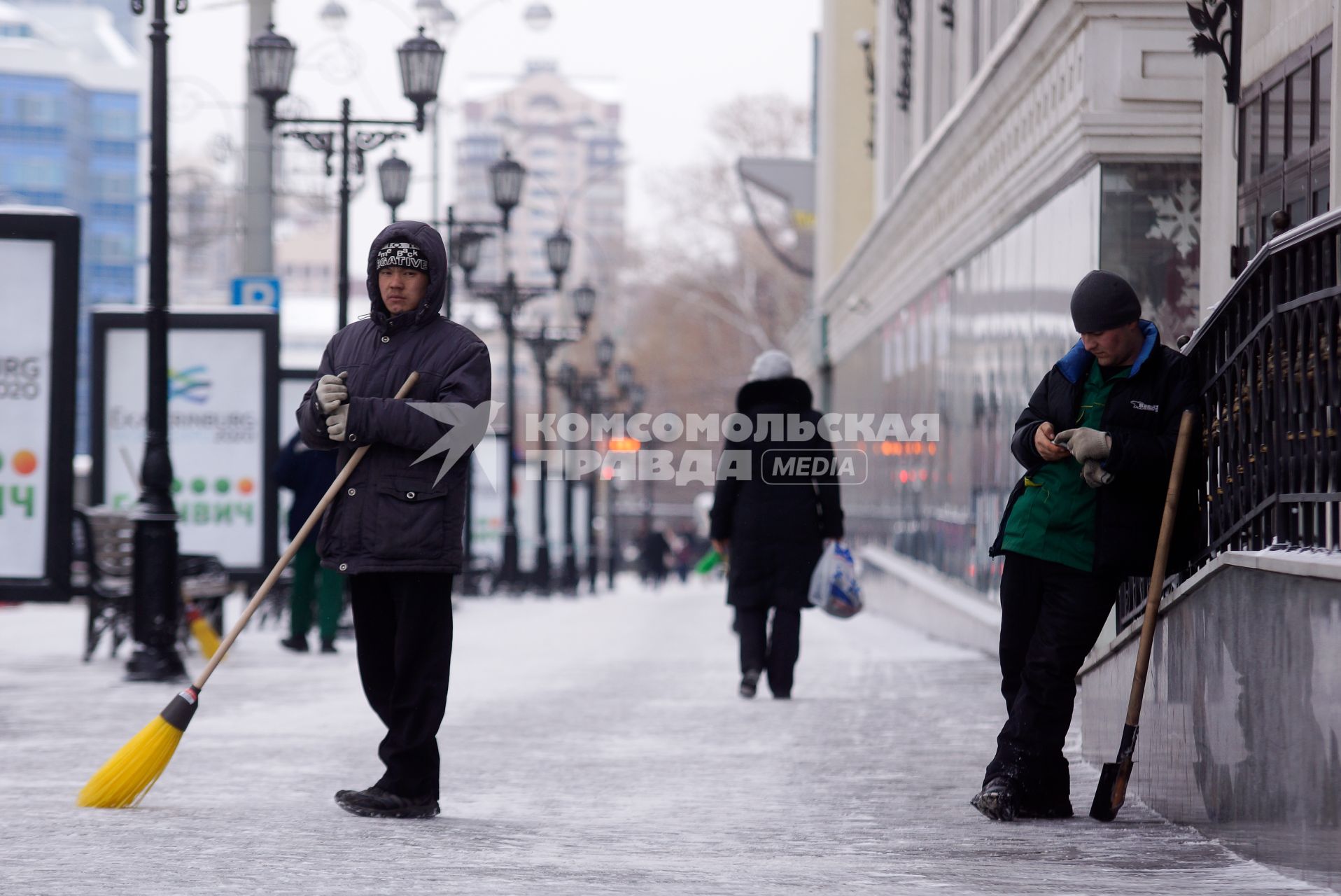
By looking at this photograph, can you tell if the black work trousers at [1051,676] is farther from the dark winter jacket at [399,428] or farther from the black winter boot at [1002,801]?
the dark winter jacket at [399,428]

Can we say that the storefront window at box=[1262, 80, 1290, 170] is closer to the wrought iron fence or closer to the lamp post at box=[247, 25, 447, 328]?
the wrought iron fence

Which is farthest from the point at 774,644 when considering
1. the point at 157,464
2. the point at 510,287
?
the point at 510,287

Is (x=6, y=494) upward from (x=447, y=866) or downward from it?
upward

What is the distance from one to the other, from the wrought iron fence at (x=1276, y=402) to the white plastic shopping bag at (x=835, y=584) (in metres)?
4.94

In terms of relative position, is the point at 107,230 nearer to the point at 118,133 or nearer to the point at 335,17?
the point at 118,133

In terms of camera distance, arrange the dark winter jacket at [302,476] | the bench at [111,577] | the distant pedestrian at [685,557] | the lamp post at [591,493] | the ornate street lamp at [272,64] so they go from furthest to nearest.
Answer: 1. the distant pedestrian at [685,557]
2. the lamp post at [591,493]
3. the ornate street lamp at [272,64]
4. the dark winter jacket at [302,476]
5. the bench at [111,577]

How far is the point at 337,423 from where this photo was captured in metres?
6.63

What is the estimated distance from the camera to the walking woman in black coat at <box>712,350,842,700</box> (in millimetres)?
11711

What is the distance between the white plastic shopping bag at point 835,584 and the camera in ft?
38.4

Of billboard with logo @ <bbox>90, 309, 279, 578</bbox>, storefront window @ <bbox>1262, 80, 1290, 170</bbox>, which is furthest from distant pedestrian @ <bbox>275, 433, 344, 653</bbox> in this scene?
storefront window @ <bbox>1262, 80, 1290, 170</bbox>

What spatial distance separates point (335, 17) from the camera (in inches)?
1216

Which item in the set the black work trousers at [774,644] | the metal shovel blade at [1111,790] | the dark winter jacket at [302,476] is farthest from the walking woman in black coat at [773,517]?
the metal shovel blade at [1111,790]

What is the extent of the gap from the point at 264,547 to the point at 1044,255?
6.35 m

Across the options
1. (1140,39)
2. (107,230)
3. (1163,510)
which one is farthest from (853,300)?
(107,230)
